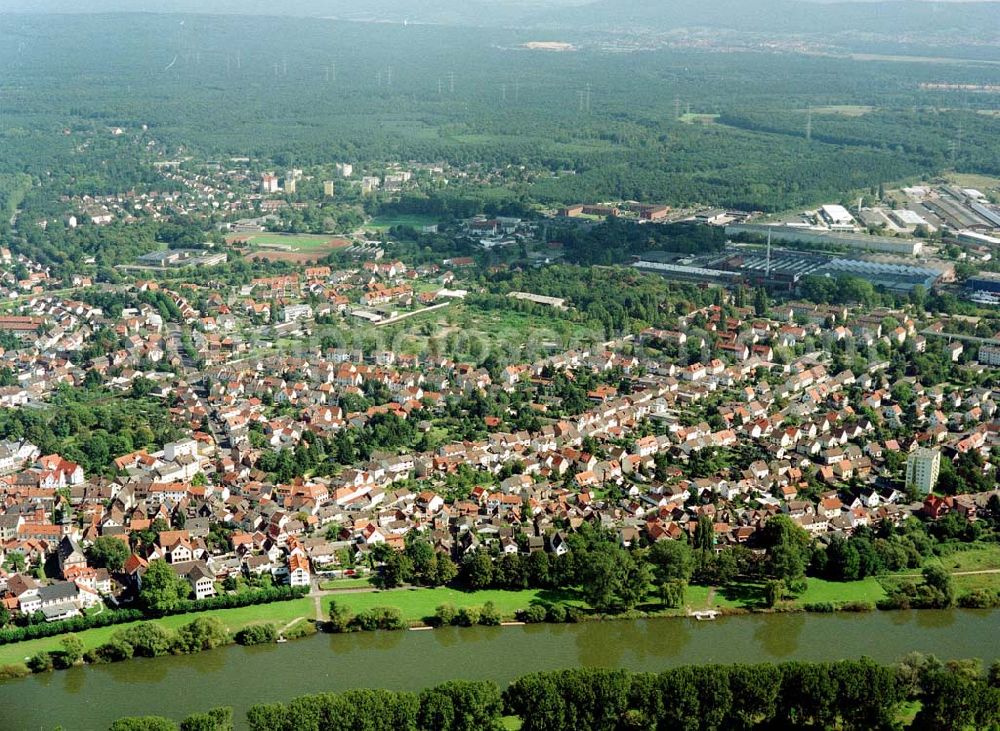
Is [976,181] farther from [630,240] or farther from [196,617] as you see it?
[196,617]

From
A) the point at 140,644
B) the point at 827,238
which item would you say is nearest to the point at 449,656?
the point at 140,644

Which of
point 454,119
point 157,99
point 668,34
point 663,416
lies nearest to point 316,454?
point 663,416

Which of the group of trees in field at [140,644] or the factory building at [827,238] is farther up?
the factory building at [827,238]

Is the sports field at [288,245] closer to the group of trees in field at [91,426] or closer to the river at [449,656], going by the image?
the group of trees in field at [91,426]

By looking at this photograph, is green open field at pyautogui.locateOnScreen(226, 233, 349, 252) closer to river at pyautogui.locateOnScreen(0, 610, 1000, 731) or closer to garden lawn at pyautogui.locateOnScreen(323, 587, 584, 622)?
garden lawn at pyautogui.locateOnScreen(323, 587, 584, 622)

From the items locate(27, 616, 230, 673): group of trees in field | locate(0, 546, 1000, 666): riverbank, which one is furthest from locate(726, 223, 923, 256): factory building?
locate(27, 616, 230, 673): group of trees in field

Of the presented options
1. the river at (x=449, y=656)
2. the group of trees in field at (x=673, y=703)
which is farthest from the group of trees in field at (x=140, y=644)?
the group of trees in field at (x=673, y=703)
